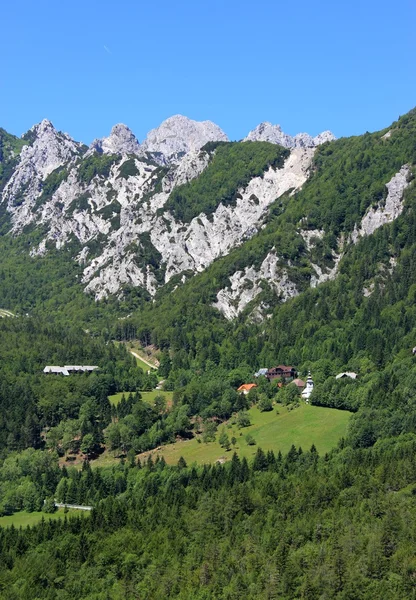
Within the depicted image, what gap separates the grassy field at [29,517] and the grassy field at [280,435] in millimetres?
26076

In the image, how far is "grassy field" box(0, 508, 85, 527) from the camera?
513ft

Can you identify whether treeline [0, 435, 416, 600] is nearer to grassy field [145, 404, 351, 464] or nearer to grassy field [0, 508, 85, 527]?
grassy field [0, 508, 85, 527]

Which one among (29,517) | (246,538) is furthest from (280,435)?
(246,538)

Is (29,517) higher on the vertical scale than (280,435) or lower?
lower

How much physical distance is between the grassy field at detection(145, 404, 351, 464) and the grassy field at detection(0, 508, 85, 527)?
85.5ft

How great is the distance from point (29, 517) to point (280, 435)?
5045 centimetres

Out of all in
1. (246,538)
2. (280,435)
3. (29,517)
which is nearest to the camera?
(246,538)

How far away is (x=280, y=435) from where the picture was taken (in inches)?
7008

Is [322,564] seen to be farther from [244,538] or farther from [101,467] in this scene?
[101,467]

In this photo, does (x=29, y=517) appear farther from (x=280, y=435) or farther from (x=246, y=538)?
(x=246, y=538)

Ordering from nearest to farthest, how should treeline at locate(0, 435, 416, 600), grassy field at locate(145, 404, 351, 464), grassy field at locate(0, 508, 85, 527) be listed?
treeline at locate(0, 435, 416, 600) → grassy field at locate(0, 508, 85, 527) → grassy field at locate(145, 404, 351, 464)

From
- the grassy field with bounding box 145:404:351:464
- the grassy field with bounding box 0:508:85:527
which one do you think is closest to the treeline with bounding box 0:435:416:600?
the grassy field with bounding box 0:508:85:527

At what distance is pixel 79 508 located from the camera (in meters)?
159

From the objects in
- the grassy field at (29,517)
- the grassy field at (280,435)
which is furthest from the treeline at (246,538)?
the grassy field at (280,435)
